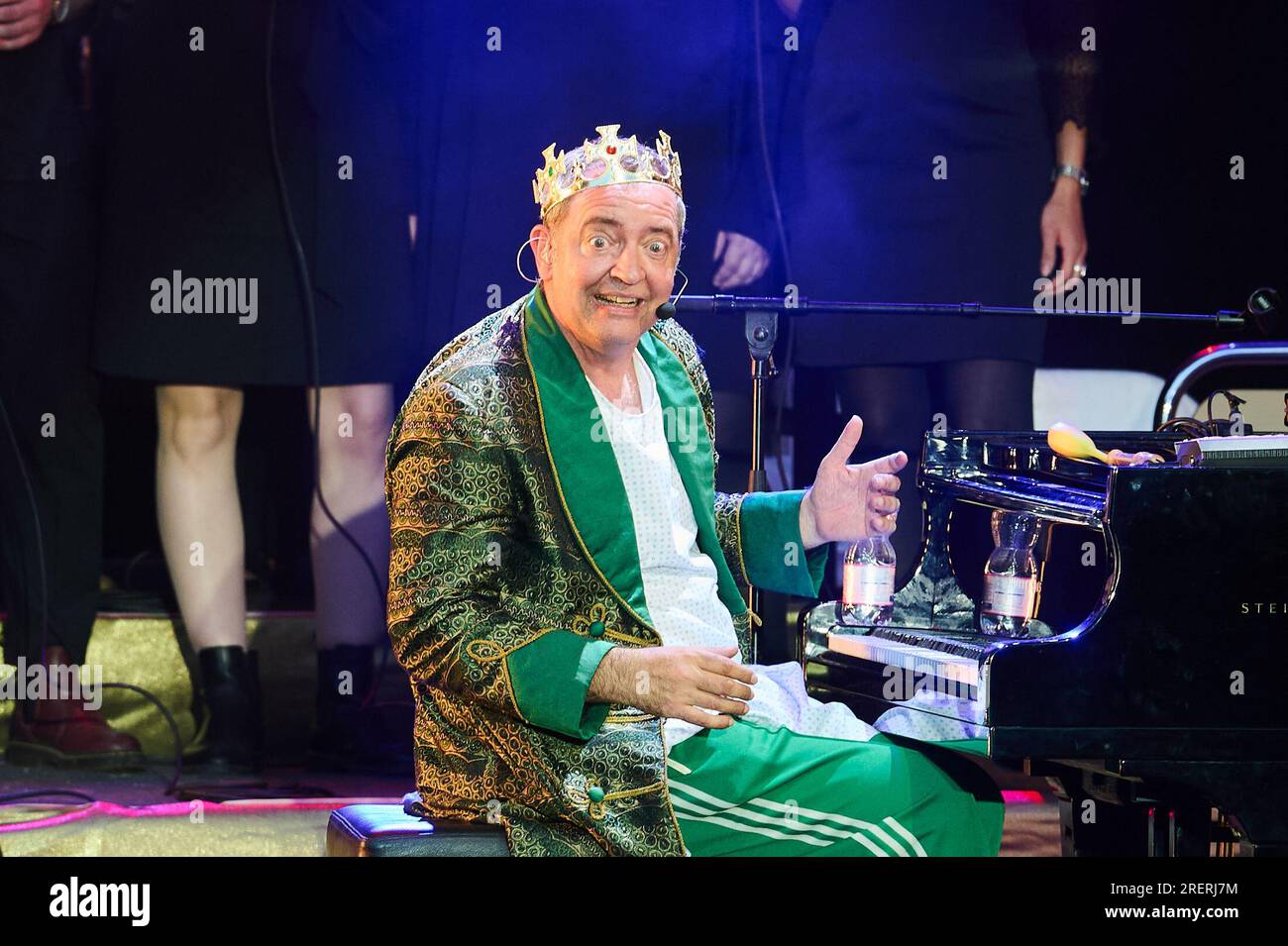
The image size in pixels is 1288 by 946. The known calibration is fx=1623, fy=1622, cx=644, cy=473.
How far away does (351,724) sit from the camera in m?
4.33

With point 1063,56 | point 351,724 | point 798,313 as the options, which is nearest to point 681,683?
point 798,313

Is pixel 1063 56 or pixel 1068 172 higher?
pixel 1063 56

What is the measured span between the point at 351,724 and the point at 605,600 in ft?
6.47

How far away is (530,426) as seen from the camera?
8.43ft

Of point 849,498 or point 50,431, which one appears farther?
point 50,431

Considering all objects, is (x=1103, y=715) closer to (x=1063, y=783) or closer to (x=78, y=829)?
(x=1063, y=783)

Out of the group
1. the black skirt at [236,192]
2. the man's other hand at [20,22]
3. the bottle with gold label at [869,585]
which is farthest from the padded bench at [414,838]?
the man's other hand at [20,22]

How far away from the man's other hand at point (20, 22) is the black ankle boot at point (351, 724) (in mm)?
1843

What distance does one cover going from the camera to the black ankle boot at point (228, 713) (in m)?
4.27

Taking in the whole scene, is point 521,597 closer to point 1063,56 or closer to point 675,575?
point 675,575

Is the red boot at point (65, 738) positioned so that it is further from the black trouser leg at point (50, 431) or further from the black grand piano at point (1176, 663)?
the black grand piano at point (1176, 663)
